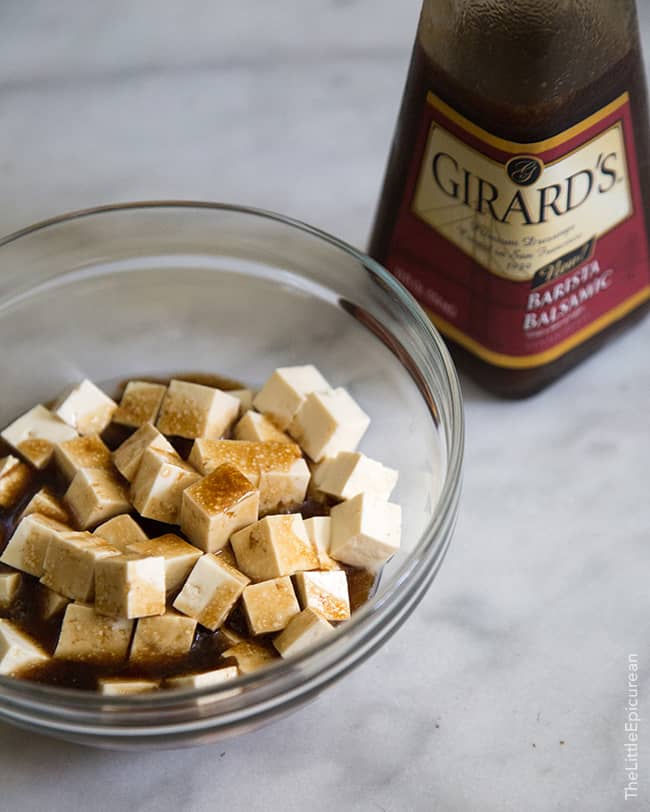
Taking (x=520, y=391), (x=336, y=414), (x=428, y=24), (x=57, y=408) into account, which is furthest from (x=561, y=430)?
(x=57, y=408)

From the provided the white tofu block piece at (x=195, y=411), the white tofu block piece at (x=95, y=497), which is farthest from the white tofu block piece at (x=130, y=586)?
the white tofu block piece at (x=195, y=411)

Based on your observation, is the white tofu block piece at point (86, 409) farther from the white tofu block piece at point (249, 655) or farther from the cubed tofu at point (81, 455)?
the white tofu block piece at point (249, 655)

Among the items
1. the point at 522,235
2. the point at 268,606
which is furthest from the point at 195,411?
the point at 522,235

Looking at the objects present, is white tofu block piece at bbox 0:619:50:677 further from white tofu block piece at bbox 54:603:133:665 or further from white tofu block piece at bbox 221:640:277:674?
white tofu block piece at bbox 221:640:277:674

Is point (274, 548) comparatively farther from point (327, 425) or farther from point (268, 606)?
point (327, 425)

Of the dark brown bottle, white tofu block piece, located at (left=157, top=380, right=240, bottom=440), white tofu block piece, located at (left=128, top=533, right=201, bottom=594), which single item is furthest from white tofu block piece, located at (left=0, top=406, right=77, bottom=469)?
the dark brown bottle

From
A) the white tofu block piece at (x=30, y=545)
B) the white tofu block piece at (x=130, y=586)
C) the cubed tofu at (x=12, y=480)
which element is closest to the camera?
the white tofu block piece at (x=130, y=586)
